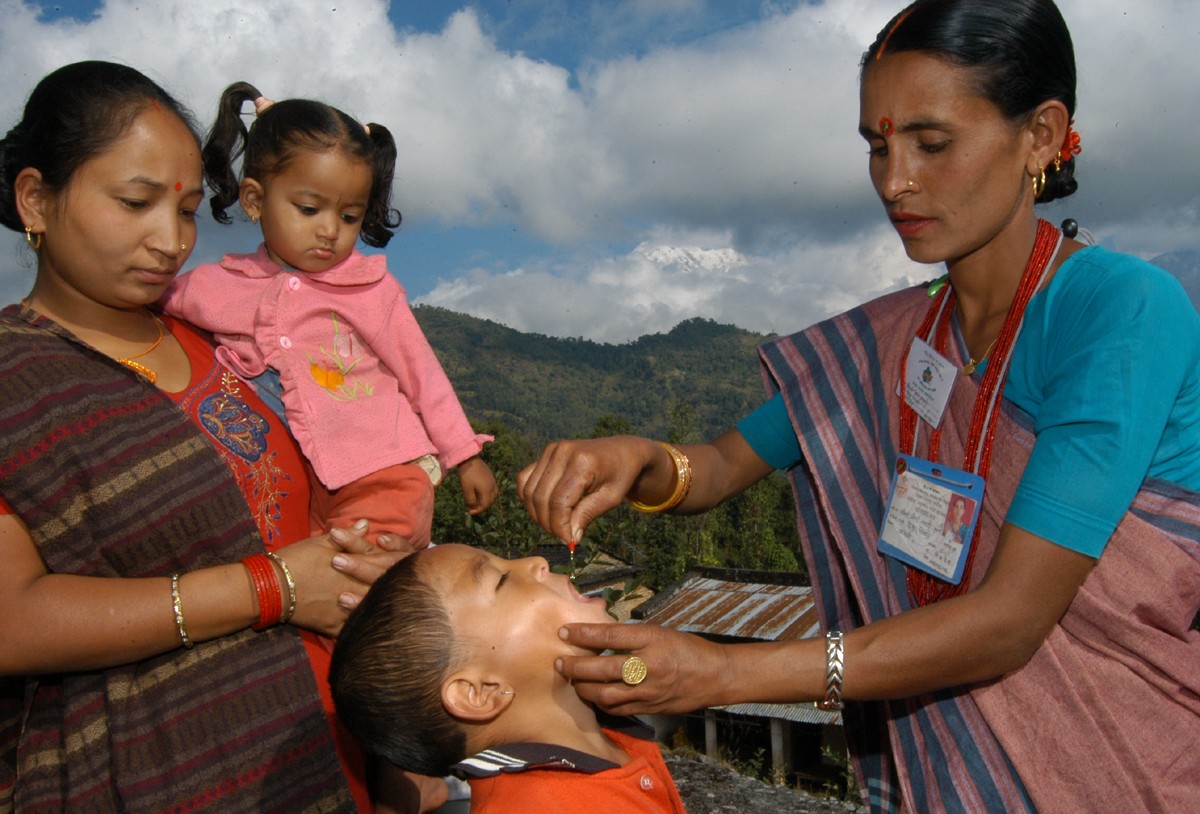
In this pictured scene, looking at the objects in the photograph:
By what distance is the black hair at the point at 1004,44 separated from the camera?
6.83 ft

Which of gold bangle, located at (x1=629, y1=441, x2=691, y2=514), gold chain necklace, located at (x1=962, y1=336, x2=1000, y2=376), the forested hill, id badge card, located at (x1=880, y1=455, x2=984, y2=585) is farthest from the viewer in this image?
the forested hill

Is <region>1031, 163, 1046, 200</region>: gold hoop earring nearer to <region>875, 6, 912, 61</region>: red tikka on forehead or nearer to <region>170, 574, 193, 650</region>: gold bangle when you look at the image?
<region>875, 6, 912, 61</region>: red tikka on forehead

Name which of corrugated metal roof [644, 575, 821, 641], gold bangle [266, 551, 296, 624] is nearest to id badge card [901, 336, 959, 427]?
gold bangle [266, 551, 296, 624]

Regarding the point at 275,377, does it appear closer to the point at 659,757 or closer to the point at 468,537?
the point at 659,757

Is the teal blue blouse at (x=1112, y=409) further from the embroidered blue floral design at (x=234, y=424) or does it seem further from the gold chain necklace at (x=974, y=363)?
the embroidered blue floral design at (x=234, y=424)

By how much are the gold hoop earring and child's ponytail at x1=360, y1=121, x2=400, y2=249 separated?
1937 millimetres

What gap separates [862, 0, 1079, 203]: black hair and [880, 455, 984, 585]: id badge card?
87 centimetres

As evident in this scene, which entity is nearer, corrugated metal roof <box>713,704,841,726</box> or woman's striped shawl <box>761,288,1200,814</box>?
woman's striped shawl <box>761,288,1200,814</box>

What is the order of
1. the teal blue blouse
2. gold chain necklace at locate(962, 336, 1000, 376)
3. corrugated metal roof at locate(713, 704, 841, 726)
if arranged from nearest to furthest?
the teal blue blouse < gold chain necklace at locate(962, 336, 1000, 376) < corrugated metal roof at locate(713, 704, 841, 726)

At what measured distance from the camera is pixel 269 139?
276cm

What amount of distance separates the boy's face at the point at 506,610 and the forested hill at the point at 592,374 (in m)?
111

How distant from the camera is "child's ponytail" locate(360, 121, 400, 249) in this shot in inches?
118

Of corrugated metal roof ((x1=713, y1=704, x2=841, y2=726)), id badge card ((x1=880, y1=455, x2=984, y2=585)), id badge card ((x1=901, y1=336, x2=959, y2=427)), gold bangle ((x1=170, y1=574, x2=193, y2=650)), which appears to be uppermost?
id badge card ((x1=901, y1=336, x2=959, y2=427))

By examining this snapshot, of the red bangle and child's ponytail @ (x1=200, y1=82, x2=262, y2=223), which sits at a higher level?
child's ponytail @ (x1=200, y1=82, x2=262, y2=223)
